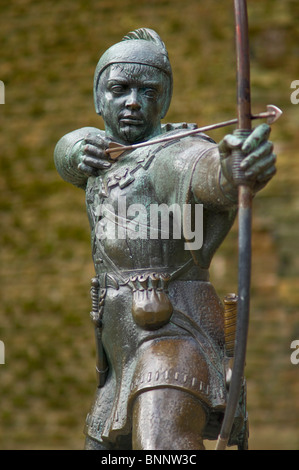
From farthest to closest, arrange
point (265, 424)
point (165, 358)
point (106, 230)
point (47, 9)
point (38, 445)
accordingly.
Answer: point (47, 9) → point (38, 445) → point (265, 424) → point (106, 230) → point (165, 358)

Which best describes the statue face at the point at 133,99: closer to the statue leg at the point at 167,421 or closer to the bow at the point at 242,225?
the bow at the point at 242,225

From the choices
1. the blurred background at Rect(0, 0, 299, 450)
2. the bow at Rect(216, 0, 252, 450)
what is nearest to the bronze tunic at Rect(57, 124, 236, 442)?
the bow at Rect(216, 0, 252, 450)

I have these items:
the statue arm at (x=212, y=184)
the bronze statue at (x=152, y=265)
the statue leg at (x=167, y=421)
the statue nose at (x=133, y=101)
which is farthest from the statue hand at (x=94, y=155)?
the statue leg at (x=167, y=421)

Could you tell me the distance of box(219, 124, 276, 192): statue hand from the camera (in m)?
2.48

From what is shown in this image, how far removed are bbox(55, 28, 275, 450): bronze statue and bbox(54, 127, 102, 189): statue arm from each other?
0.02 meters

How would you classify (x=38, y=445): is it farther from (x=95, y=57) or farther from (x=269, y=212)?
(x=95, y=57)

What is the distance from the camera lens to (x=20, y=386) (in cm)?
730

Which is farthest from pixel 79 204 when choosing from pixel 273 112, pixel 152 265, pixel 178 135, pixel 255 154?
pixel 255 154

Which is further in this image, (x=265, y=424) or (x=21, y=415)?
(x=21, y=415)

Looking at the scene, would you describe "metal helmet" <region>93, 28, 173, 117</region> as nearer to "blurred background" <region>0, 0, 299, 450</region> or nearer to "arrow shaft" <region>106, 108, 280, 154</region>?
"arrow shaft" <region>106, 108, 280, 154</region>

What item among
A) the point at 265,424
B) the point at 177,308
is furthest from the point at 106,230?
the point at 265,424

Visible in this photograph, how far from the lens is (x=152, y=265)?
9.80 ft

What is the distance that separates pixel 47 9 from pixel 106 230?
5053mm

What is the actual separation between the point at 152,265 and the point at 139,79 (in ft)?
2.06
